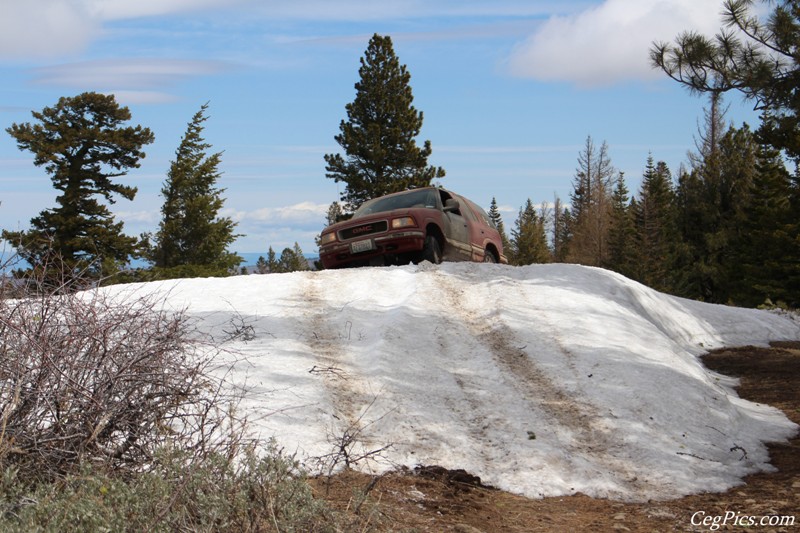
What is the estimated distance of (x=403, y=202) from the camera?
1409cm

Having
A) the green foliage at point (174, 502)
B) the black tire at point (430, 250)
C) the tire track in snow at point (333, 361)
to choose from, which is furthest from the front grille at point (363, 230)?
the green foliage at point (174, 502)

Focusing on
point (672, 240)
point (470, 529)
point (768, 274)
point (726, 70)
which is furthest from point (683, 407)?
point (672, 240)

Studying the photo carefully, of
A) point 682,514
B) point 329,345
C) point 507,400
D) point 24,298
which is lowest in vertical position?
point 682,514

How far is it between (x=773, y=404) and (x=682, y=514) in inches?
185

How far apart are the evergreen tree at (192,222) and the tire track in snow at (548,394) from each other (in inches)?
1250

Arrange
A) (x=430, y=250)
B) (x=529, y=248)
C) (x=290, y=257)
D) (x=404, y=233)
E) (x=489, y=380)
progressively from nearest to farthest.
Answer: (x=489, y=380)
(x=404, y=233)
(x=430, y=250)
(x=529, y=248)
(x=290, y=257)

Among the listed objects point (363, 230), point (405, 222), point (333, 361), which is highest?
point (405, 222)

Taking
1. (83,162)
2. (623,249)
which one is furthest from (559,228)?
(83,162)

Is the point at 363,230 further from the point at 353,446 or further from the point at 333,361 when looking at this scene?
the point at 353,446

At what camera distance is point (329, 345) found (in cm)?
904

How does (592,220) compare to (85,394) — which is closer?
(85,394)

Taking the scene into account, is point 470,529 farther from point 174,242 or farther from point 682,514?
point 174,242

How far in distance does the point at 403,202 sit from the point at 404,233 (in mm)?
1235

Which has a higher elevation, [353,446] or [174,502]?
[174,502]
